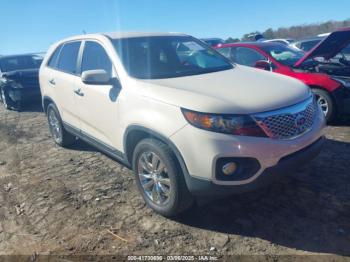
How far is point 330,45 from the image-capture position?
6090 mm

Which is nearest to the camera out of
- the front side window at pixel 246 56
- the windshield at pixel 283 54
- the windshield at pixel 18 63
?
the windshield at pixel 283 54

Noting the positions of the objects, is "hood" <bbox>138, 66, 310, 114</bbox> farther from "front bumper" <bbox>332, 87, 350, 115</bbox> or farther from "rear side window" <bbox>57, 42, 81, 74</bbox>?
"front bumper" <bbox>332, 87, 350, 115</bbox>

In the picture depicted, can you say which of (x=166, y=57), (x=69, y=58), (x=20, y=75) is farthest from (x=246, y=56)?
(x=20, y=75)

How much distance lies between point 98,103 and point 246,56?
13.3 ft

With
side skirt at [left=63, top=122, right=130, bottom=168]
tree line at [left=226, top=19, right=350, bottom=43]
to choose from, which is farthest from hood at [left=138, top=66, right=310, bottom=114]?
tree line at [left=226, top=19, right=350, bottom=43]

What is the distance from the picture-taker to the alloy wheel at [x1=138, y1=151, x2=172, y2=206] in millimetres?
3299

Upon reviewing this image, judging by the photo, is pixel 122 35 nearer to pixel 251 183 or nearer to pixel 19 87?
pixel 251 183

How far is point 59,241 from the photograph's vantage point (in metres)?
3.24

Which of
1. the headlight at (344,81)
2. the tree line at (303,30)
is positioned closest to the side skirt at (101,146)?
the headlight at (344,81)

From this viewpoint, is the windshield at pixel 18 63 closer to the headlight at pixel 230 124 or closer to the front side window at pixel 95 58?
the front side window at pixel 95 58

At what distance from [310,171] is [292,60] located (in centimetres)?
313

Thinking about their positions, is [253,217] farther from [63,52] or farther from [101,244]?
[63,52]

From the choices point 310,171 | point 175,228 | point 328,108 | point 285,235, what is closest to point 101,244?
point 175,228

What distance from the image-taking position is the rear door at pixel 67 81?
4.72m
